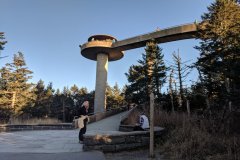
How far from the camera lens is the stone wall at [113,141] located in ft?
30.8

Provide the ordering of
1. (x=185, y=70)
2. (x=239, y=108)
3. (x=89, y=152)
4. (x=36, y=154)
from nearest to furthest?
(x=36, y=154) → (x=89, y=152) → (x=239, y=108) → (x=185, y=70)

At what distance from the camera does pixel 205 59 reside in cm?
2208

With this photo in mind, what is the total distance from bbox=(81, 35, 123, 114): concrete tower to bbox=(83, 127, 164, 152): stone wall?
32846 millimetres

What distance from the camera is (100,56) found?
44812 millimetres

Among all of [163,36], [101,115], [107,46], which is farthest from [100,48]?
[101,115]

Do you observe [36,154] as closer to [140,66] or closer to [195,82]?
[195,82]

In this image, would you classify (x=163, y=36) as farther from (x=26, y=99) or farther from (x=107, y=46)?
(x=26, y=99)

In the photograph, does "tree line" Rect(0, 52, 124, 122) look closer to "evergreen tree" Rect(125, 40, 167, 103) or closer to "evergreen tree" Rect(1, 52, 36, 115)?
"evergreen tree" Rect(1, 52, 36, 115)

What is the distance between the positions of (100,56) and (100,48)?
1499 mm

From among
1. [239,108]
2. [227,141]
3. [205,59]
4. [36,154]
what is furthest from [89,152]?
[205,59]

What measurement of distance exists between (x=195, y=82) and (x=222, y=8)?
23.8 feet

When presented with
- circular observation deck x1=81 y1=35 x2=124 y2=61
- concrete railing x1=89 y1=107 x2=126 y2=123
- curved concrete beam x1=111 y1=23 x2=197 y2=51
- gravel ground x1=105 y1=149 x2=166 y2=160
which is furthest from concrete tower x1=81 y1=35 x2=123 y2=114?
gravel ground x1=105 y1=149 x2=166 y2=160

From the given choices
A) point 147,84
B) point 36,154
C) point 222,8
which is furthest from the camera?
point 147,84

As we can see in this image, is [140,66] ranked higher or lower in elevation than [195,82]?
higher
